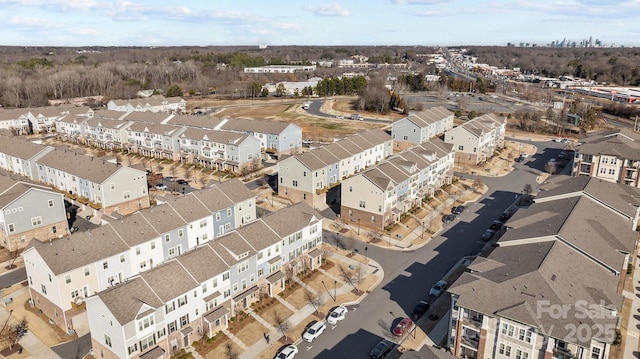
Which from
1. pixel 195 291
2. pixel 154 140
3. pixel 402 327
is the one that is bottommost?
pixel 402 327

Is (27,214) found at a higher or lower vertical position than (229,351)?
A: higher

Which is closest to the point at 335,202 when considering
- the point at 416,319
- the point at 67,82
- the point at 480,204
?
the point at 480,204

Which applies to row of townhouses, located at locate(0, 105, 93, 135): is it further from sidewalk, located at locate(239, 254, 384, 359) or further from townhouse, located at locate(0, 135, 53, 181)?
sidewalk, located at locate(239, 254, 384, 359)

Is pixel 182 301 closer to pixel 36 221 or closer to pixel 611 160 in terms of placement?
pixel 36 221

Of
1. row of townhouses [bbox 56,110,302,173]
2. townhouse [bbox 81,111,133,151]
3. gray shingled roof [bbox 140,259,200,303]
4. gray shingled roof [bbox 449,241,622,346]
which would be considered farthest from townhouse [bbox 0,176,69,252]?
gray shingled roof [bbox 449,241,622,346]

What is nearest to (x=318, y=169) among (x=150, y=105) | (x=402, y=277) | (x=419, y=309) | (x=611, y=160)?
(x=402, y=277)

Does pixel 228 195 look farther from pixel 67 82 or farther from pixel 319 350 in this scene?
pixel 67 82

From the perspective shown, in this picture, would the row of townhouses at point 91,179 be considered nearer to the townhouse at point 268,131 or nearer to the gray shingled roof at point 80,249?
the gray shingled roof at point 80,249
